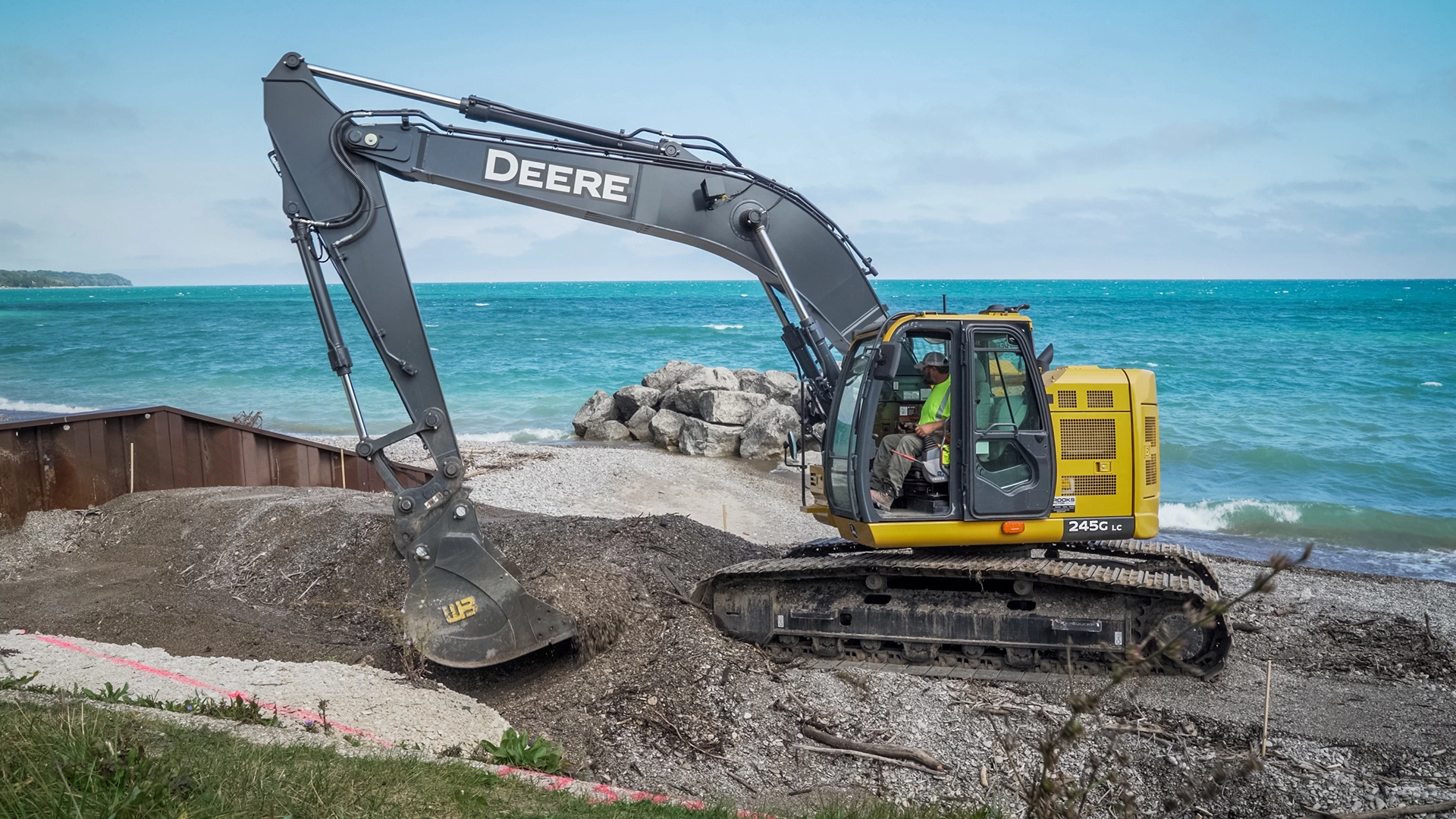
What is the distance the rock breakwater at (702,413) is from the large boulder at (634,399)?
0.02 m

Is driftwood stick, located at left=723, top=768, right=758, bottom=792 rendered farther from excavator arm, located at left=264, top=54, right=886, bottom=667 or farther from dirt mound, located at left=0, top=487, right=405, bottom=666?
dirt mound, located at left=0, top=487, right=405, bottom=666

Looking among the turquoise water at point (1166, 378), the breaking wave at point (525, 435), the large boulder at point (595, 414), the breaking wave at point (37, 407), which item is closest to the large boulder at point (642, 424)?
the large boulder at point (595, 414)

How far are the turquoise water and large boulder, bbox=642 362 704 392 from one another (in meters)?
2.95

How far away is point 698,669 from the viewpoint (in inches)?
253

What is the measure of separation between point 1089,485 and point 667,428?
43.3ft

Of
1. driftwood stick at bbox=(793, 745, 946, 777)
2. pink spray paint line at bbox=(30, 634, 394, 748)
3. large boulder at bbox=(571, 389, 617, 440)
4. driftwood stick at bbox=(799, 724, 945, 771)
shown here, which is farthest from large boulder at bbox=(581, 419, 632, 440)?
driftwood stick at bbox=(793, 745, 946, 777)

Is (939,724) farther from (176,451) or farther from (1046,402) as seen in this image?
(176,451)

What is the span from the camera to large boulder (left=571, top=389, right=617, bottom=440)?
70.8ft

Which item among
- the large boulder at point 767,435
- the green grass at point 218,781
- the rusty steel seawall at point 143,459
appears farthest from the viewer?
the large boulder at point 767,435

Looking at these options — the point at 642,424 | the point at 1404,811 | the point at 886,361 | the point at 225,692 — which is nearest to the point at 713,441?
the point at 642,424

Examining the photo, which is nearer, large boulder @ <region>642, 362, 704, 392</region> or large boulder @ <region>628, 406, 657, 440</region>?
large boulder @ <region>628, 406, 657, 440</region>

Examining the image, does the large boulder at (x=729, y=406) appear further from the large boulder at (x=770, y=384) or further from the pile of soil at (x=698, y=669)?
Result: the pile of soil at (x=698, y=669)

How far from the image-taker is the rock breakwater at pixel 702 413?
18.4 metres

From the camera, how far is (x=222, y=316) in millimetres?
61750
